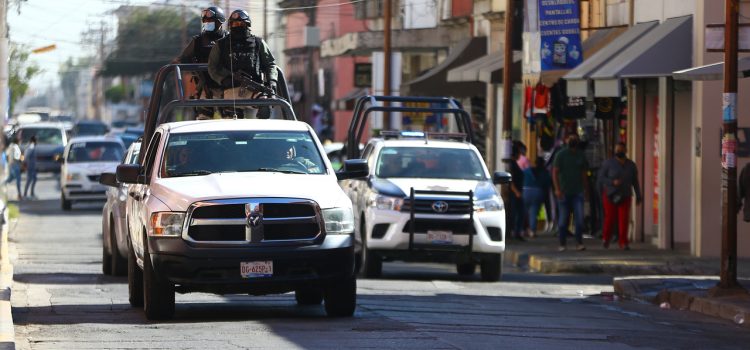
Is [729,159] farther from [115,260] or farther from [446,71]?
[446,71]

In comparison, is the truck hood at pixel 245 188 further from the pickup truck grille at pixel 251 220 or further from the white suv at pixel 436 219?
the white suv at pixel 436 219

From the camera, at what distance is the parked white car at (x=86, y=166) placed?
1501 inches

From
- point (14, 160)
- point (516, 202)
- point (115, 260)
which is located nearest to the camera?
point (115, 260)

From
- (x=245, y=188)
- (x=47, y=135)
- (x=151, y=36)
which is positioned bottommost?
(x=47, y=135)

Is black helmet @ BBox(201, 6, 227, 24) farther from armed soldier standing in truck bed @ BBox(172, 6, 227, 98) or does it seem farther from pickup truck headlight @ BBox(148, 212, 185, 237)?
pickup truck headlight @ BBox(148, 212, 185, 237)

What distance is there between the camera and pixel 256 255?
1352 centimetres

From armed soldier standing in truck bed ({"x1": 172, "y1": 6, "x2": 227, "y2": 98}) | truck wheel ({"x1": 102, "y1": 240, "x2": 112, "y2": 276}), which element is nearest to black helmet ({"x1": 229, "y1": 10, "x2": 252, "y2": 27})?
armed soldier standing in truck bed ({"x1": 172, "y1": 6, "x2": 227, "y2": 98})

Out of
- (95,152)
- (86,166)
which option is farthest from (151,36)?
(86,166)

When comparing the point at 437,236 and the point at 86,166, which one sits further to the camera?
the point at 86,166

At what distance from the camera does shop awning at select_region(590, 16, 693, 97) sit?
79.1 ft

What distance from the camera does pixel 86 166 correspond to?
125 ft

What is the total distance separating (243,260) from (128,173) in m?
1.77

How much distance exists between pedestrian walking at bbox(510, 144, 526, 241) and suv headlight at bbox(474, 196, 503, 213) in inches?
289

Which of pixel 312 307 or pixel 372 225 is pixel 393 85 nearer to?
pixel 372 225
